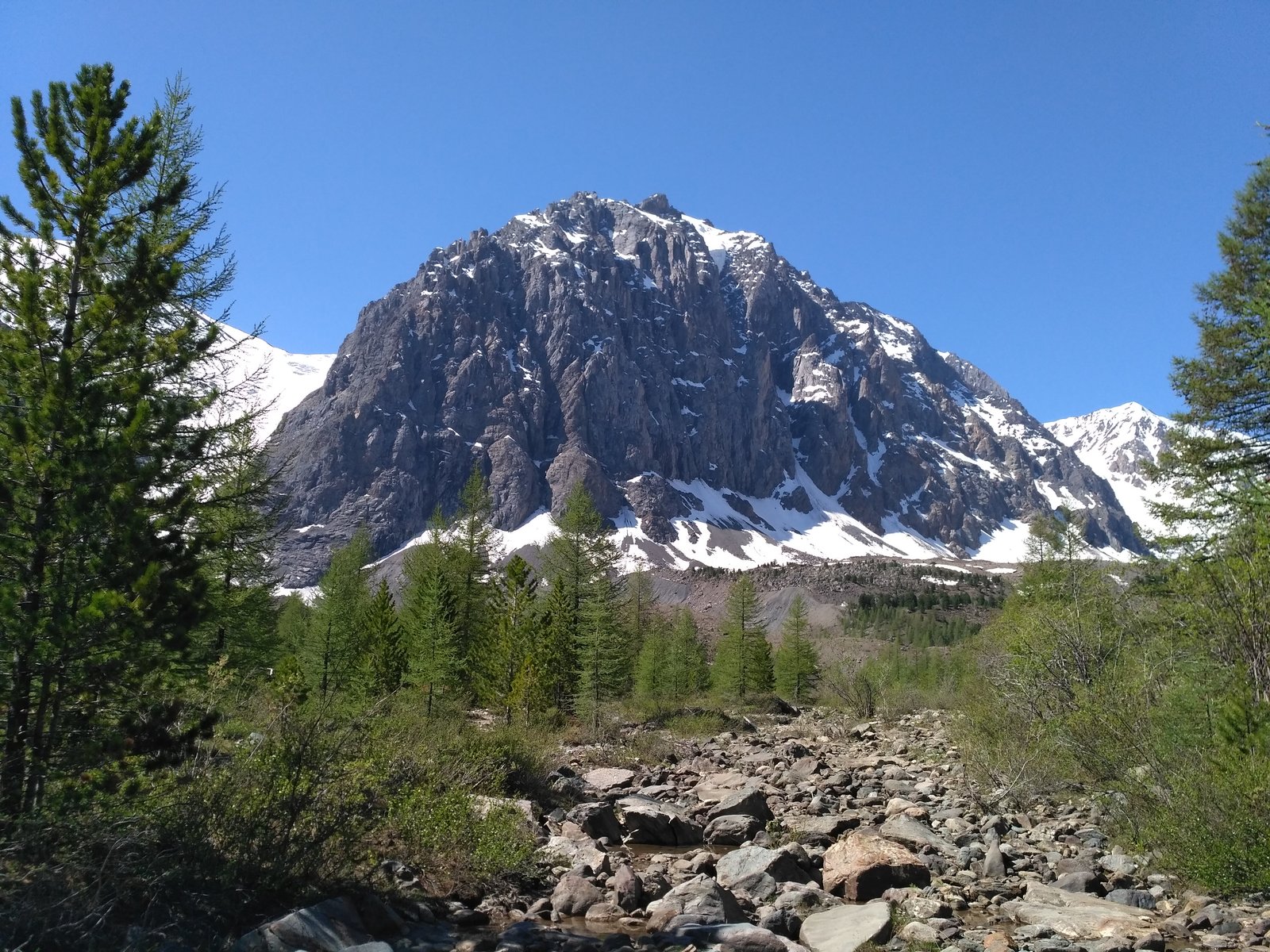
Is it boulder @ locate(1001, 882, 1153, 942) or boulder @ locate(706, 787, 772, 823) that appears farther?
boulder @ locate(706, 787, 772, 823)

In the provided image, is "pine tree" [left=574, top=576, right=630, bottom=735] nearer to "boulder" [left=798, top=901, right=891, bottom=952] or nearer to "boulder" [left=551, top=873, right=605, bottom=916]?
"boulder" [left=551, top=873, right=605, bottom=916]

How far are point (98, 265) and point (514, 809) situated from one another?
394 inches

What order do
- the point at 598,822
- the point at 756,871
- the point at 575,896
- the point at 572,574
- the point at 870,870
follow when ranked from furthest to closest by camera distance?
the point at 572,574
the point at 598,822
the point at 756,871
the point at 870,870
the point at 575,896

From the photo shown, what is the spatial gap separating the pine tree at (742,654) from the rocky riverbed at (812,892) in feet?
109

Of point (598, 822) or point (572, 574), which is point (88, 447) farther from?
point (572, 574)

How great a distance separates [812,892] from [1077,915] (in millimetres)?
3197

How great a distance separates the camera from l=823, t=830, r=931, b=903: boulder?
34.3ft

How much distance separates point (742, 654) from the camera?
2024 inches

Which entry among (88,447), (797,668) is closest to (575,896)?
(88,447)

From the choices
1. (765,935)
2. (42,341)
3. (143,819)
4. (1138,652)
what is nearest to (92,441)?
(42,341)

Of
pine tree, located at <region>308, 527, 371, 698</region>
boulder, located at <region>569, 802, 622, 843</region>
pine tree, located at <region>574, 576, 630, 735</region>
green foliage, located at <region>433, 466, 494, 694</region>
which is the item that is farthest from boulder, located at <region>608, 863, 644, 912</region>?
green foliage, located at <region>433, 466, 494, 694</region>

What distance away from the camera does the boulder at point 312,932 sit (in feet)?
21.4

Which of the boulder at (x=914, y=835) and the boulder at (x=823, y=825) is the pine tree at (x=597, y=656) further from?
the boulder at (x=914, y=835)

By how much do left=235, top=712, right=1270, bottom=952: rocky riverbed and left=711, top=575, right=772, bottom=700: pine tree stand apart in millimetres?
33244
